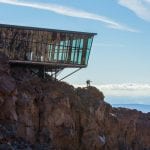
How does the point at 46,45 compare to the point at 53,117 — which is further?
the point at 46,45

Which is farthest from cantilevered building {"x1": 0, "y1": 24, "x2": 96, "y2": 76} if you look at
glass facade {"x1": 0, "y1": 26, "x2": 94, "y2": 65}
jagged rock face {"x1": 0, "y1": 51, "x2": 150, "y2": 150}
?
jagged rock face {"x1": 0, "y1": 51, "x2": 150, "y2": 150}

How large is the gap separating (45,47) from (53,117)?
42.8 feet

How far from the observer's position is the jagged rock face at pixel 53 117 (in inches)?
3100

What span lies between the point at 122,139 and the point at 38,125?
2283 centimetres

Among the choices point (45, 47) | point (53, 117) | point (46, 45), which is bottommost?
point (53, 117)

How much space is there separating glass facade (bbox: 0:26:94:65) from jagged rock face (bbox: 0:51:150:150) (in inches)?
104

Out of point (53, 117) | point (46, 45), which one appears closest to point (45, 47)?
point (46, 45)

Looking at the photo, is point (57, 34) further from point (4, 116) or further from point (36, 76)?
point (4, 116)

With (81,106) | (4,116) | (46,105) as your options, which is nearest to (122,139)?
(81,106)

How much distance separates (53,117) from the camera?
86875mm

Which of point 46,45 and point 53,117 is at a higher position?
point 46,45

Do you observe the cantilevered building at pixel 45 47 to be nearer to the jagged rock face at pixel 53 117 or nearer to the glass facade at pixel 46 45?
the glass facade at pixel 46 45

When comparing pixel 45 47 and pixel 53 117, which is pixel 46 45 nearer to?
pixel 45 47

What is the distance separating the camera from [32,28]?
92.7 metres
